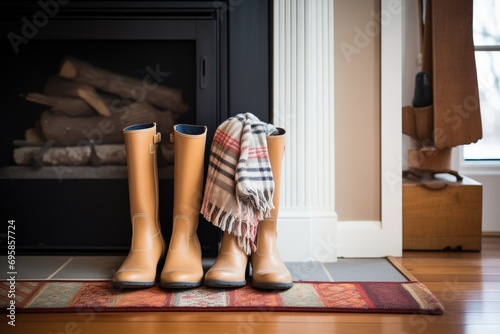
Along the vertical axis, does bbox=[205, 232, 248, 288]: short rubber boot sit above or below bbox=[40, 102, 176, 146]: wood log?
below

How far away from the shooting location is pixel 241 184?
2051 millimetres

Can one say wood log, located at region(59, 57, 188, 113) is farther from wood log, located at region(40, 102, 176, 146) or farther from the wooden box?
the wooden box

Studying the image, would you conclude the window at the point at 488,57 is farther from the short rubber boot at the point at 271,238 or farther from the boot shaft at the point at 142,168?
the boot shaft at the point at 142,168

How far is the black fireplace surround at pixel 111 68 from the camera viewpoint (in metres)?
2.36

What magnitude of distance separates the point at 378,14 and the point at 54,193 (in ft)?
4.18

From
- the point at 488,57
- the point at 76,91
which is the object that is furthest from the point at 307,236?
the point at 488,57

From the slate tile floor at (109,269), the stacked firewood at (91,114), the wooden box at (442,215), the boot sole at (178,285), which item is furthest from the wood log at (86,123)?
the wooden box at (442,215)

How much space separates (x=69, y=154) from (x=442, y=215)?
1.35m

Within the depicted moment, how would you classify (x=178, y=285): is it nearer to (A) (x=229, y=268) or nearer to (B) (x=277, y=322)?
(A) (x=229, y=268)

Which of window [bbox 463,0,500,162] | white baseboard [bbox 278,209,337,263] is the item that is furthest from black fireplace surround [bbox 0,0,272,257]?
window [bbox 463,0,500,162]

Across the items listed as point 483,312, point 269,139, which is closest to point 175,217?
point 269,139

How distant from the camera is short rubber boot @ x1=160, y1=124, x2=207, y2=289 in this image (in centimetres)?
211

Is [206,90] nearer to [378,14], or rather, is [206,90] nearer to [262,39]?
[262,39]

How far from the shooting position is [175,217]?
7.08 ft
